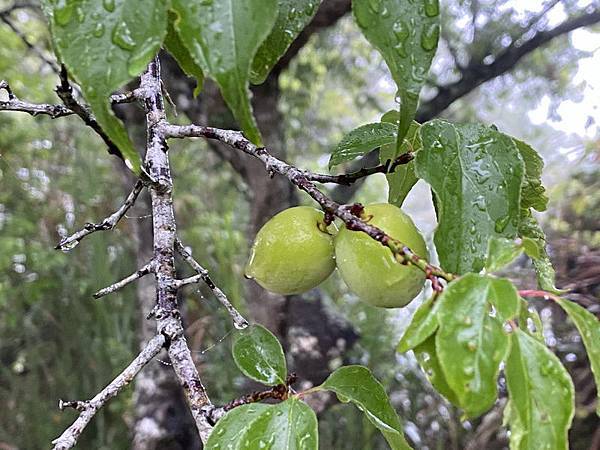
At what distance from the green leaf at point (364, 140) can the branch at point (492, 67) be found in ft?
4.18

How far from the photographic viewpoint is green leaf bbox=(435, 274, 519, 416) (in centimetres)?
27

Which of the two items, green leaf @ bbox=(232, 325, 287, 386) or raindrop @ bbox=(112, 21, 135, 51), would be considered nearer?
raindrop @ bbox=(112, 21, 135, 51)

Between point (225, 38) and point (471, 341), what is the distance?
0.17 metres

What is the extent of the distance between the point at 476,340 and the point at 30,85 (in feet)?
6.43

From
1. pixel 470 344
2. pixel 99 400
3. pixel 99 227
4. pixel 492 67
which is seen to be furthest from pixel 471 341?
pixel 492 67

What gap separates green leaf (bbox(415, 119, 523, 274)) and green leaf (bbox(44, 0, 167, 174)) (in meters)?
0.18

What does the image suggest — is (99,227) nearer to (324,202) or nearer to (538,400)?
(324,202)

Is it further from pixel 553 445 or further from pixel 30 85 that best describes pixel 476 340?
pixel 30 85

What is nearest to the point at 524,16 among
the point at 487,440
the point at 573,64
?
the point at 573,64

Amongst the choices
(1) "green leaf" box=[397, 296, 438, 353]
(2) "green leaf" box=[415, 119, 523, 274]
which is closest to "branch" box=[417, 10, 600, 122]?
(2) "green leaf" box=[415, 119, 523, 274]

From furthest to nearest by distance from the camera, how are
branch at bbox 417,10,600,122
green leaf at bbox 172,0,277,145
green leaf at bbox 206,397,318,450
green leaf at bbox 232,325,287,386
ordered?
branch at bbox 417,10,600,122 → green leaf at bbox 232,325,287,386 → green leaf at bbox 206,397,318,450 → green leaf at bbox 172,0,277,145

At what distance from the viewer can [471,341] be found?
0.91 feet

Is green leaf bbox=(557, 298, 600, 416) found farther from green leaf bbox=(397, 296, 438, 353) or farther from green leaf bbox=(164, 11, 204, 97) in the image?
green leaf bbox=(164, 11, 204, 97)

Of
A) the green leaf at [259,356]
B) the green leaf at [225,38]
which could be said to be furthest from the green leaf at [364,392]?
the green leaf at [225,38]
